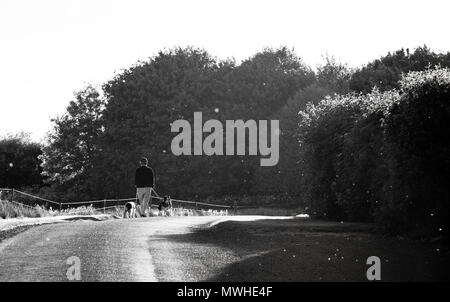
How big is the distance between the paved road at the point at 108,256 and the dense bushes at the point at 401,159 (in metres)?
4.67

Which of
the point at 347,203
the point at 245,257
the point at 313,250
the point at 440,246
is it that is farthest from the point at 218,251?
the point at 347,203

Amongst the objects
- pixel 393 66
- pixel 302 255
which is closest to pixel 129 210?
pixel 302 255

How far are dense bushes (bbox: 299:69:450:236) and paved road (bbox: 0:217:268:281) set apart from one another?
15.3ft

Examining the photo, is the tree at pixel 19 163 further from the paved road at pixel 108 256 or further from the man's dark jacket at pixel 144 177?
the paved road at pixel 108 256

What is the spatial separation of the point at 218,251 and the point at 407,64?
119 feet

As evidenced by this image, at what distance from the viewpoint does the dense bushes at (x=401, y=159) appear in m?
15.1

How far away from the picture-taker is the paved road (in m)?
10.6

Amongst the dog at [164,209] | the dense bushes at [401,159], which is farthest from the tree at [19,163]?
the dense bushes at [401,159]

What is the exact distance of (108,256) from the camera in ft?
41.3

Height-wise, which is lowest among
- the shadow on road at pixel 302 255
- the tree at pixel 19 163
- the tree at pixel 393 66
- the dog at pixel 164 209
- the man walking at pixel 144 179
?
the shadow on road at pixel 302 255

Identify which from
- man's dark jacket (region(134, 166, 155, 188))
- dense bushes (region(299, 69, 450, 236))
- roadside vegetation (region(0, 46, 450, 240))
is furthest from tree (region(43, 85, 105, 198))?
dense bushes (region(299, 69, 450, 236))

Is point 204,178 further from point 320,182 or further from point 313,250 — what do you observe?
point 313,250

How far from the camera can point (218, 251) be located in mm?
14055

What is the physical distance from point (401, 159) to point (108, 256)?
7198mm
